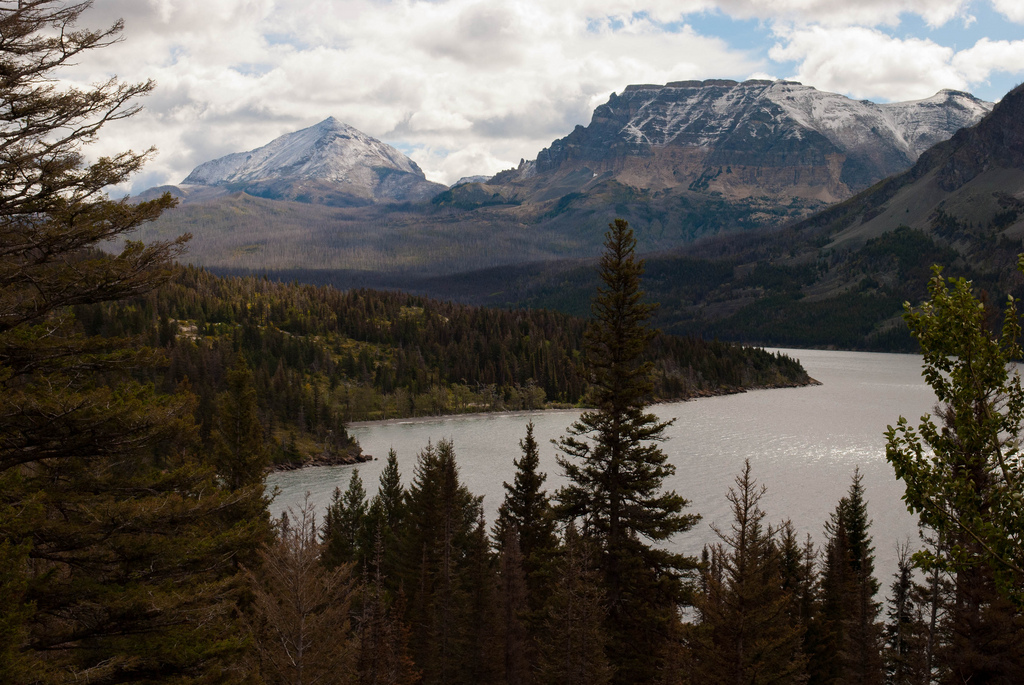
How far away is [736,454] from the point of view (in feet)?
389

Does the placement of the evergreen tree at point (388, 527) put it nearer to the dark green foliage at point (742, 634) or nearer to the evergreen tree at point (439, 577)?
the evergreen tree at point (439, 577)

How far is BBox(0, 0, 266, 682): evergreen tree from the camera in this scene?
13008mm

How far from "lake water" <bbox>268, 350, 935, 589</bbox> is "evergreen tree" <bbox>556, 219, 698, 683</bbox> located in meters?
30.0

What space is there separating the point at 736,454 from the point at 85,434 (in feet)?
376

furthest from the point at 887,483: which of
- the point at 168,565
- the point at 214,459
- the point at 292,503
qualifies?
the point at 168,565

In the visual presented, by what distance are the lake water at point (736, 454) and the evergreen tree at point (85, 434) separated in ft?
128

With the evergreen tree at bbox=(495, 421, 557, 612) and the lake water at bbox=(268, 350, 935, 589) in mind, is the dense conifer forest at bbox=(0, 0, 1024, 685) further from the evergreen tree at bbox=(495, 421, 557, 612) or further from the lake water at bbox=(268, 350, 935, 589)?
the lake water at bbox=(268, 350, 935, 589)

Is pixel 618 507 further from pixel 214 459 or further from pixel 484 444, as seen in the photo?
pixel 484 444

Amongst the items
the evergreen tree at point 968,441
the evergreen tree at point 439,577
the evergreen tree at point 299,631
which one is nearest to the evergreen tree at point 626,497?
the evergreen tree at point 439,577

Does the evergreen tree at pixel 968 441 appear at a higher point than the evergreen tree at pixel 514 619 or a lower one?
higher

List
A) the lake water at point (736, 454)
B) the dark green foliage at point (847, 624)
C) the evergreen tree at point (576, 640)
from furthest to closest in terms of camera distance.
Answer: the lake water at point (736, 454), the dark green foliage at point (847, 624), the evergreen tree at point (576, 640)

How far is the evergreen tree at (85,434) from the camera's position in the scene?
13.0 m

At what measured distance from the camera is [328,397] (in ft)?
592

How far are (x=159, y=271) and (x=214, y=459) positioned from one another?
23.0 m
